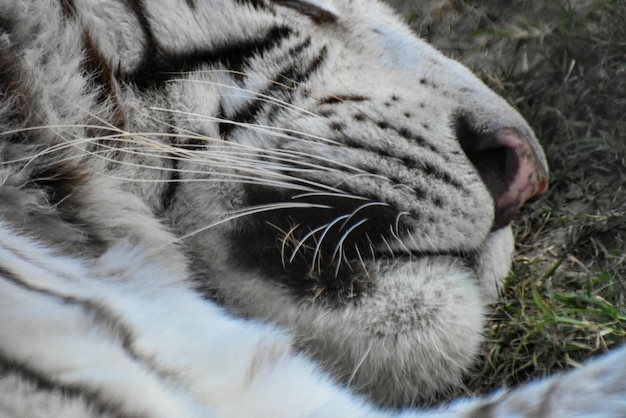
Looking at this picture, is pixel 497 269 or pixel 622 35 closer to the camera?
pixel 497 269

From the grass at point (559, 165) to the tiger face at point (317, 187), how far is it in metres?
0.19

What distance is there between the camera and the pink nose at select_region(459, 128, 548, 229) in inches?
64.4

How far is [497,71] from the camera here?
8.55 feet

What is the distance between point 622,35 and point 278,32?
1.11m

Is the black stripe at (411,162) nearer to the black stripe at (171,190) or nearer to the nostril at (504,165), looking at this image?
the nostril at (504,165)

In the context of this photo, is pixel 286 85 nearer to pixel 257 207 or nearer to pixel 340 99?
pixel 340 99

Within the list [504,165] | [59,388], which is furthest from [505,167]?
[59,388]

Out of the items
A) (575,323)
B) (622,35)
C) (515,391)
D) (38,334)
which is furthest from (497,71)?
(38,334)

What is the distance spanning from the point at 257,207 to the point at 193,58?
30 centimetres

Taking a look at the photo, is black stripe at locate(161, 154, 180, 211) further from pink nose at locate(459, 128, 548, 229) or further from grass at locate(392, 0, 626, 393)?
grass at locate(392, 0, 626, 393)

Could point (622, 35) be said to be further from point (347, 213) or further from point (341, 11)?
point (347, 213)

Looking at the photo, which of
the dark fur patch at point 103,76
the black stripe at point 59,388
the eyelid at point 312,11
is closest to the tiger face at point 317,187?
the dark fur patch at point 103,76

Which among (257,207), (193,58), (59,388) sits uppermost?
(193,58)

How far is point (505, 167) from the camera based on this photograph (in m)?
1.66
